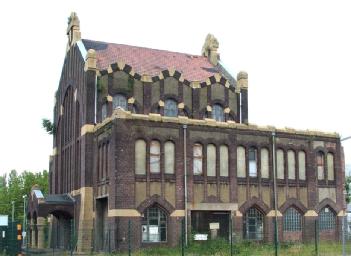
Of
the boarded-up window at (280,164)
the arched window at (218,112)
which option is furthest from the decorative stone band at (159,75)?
the boarded-up window at (280,164)

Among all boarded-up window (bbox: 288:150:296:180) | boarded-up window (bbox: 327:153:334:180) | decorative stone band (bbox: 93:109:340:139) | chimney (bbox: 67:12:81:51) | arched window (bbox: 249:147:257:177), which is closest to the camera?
decorative stone band (bbox: 93:109:340:139)

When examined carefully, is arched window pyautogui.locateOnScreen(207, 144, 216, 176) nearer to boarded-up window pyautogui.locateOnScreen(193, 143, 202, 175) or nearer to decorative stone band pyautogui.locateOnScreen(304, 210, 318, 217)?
boarded-up window pyautogui.locateOnScreen(193, 143, 202, 175)

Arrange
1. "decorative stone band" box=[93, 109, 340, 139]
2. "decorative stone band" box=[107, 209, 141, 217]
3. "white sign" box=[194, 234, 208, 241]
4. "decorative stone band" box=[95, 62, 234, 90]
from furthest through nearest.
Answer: "decorative stone band" box=[95, 62, 234, 90] < "decorative stone band" box=[93, 109, 340, 139] < "decorative stone band" box=[107, 209, 141, 217] < "white sign" box=[194, 234, 208, 241]

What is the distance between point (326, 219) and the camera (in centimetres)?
4712

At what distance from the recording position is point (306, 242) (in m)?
45.3

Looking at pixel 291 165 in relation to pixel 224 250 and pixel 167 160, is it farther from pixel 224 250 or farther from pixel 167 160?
pixel 224 250

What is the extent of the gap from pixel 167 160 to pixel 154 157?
1.00m

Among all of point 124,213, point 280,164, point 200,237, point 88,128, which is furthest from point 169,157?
point 280,164

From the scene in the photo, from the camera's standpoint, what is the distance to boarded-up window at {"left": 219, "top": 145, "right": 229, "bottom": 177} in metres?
43.1

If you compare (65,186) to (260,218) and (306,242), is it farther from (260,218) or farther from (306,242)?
(306,242)

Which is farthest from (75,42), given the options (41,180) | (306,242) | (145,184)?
(41,180)

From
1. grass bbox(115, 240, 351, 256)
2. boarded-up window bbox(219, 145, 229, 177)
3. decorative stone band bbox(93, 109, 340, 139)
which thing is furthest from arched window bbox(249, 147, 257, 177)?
grass bbox(115, 240, 351, 256)

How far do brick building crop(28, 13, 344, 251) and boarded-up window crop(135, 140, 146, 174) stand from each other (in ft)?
0.22

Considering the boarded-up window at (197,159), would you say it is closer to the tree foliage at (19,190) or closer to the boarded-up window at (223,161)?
the boarded-up window at (223,161)
